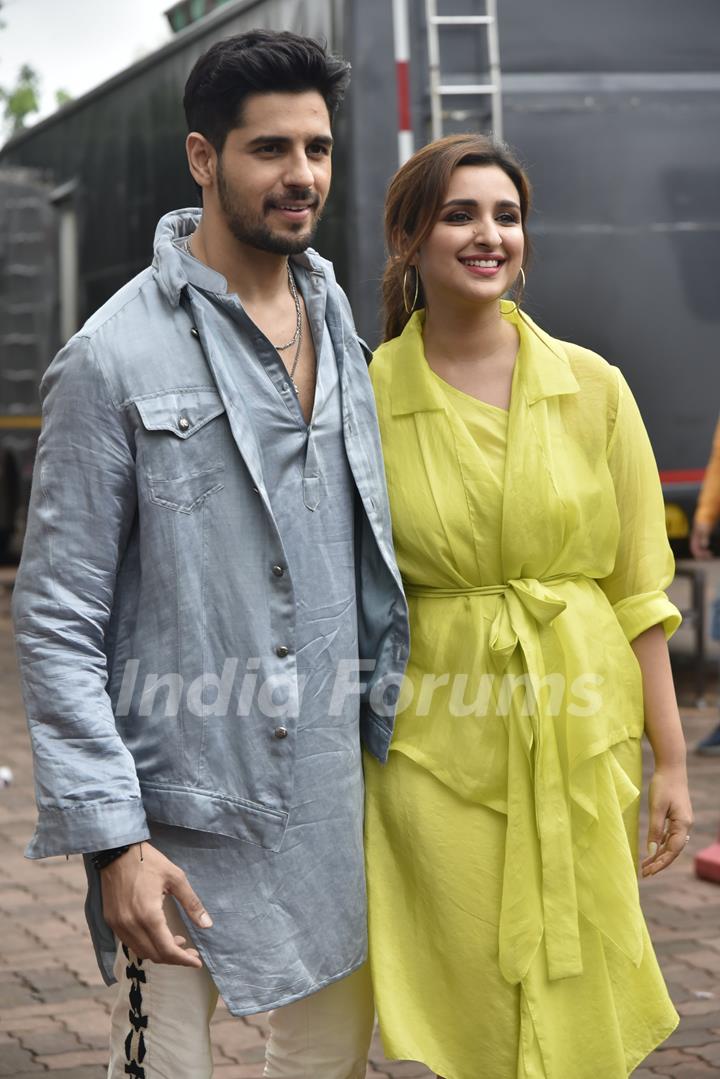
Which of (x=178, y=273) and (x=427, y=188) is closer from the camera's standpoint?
(x=178, y=273)

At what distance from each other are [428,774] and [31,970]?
89.9 inches

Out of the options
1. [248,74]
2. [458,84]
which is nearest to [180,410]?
[248,74]

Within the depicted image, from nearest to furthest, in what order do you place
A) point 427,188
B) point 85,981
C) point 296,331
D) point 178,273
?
point 178,273, point 296,331, point 427,188, point 85,981

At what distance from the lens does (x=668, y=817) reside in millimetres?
3080

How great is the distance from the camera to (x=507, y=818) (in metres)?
2.96

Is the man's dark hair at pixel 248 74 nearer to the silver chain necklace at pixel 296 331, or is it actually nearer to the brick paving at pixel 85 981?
the silver chain necklace at pixel 296 331

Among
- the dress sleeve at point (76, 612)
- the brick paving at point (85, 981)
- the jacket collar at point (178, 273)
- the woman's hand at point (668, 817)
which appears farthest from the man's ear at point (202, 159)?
the brick paving at point (85, 981)

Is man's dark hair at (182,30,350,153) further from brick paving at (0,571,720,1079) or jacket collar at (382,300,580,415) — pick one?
brick paving at (0,571,720,1079)

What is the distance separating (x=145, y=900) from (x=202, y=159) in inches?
46.3

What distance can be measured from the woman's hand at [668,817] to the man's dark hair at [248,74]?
1340 mm

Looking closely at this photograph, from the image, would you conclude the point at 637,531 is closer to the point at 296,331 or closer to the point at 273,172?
the point at 296,331

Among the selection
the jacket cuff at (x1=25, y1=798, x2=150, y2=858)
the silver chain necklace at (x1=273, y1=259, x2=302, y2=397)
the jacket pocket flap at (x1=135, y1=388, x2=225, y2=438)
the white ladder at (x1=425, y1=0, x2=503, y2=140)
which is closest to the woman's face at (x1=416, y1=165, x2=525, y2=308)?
the silver chain necklace at (x1=273, y1=259, x2=302, y2=397)

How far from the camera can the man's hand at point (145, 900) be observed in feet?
8.23

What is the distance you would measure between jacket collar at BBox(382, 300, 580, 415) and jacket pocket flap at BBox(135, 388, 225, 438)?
49cm
